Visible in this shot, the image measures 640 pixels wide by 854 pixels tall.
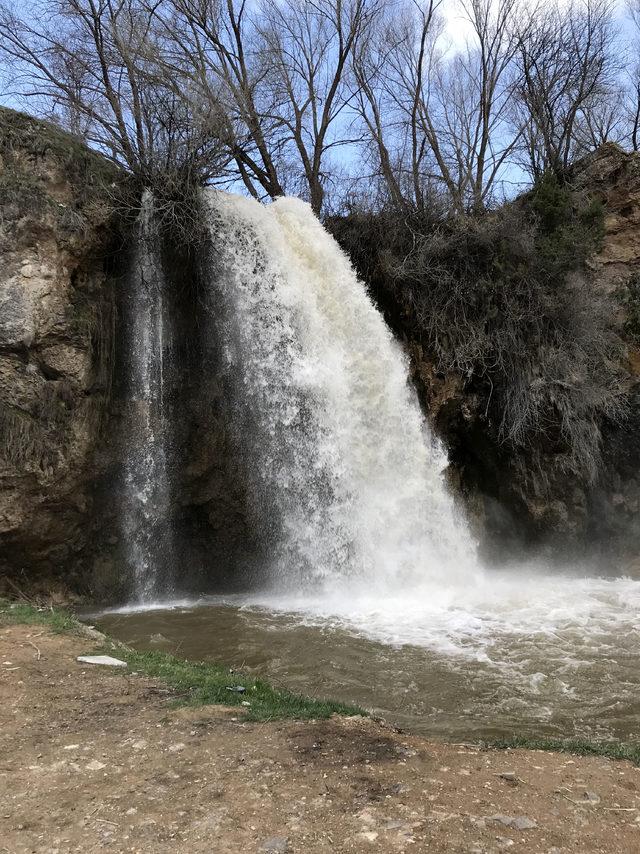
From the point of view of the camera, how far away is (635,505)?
12.5 meters

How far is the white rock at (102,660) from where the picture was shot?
223 inches

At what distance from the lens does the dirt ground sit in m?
3.00

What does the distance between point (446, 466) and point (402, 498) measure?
147 cm

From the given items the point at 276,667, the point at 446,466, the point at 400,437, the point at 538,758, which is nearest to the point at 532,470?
the point at 446,466

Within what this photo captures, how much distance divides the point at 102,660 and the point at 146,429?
5.28 meters

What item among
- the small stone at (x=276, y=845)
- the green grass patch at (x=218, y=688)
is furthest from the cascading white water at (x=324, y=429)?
the small stone at (x=276, y=845)

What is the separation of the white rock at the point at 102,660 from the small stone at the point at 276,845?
3060 mm

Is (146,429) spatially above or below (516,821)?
above

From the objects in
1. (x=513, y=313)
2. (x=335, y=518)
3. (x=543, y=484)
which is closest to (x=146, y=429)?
(x=335, y=518)

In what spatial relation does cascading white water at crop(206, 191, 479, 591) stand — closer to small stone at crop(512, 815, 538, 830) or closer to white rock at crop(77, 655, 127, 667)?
white rock at crop(77, 655, 127, 667)

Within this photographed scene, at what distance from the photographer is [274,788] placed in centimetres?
346

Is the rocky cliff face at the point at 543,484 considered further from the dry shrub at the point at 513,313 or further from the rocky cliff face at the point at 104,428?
the dry shrub at the point at 513,313

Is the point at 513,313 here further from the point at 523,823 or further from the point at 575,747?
the point at 523,823

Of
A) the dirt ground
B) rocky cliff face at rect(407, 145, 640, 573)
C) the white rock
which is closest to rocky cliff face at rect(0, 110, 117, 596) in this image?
the white rock
